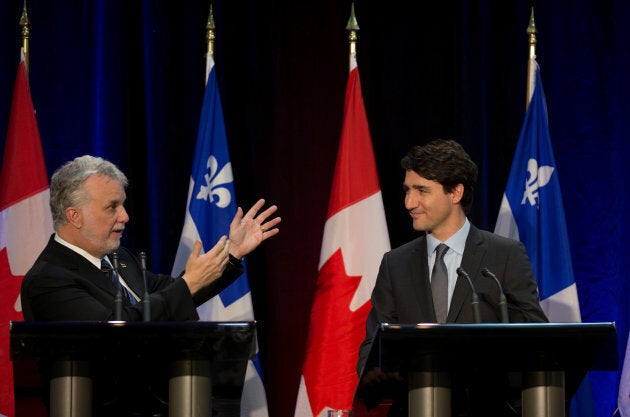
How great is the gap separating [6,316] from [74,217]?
47.2 inches

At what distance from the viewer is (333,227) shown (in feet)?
15.5

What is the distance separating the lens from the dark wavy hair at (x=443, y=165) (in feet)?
12.1

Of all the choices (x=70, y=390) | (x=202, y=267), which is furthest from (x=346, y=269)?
(x=70, y=390)

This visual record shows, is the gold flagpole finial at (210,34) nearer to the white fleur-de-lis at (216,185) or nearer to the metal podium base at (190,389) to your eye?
the white fleur-de-lis at (216,185)

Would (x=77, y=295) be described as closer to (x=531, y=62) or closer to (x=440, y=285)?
(x=440, y=285)

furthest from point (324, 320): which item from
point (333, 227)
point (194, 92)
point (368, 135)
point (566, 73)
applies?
point (566, 73)

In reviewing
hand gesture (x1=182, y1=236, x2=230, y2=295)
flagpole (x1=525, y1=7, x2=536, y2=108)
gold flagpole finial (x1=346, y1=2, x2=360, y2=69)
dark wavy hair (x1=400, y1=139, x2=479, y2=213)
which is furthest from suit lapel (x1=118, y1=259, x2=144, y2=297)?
flagpole (x1=525, y1=7, x2=536, y2=108)

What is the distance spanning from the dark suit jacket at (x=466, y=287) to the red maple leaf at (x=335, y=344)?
2.90 feet

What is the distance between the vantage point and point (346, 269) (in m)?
4.62

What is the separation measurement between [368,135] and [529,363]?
2.26m

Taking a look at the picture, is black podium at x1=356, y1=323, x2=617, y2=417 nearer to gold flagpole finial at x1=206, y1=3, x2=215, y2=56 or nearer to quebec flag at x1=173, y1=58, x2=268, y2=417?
quebec flag at x1=173, y1=58, x2=268, y2=417

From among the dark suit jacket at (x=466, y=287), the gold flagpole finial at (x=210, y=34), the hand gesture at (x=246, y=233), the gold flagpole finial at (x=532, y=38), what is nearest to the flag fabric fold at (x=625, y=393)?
the dark suit jacket at (x=466, y=287)

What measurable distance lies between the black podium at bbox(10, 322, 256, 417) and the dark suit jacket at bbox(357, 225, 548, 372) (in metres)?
0.80

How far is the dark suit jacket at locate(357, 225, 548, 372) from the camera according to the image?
3.45 metres
